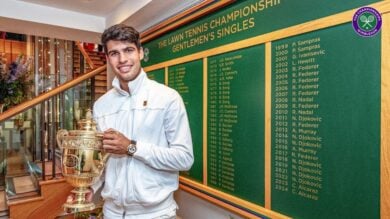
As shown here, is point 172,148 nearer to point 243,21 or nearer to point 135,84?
point 135,84

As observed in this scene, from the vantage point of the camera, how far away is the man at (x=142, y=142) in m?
1.36

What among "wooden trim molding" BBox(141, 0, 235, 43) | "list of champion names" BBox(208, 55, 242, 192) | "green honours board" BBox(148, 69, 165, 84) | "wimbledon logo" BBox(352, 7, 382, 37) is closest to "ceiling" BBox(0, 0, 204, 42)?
"wooden trim molding" BBox(141, 0, 235, 43)

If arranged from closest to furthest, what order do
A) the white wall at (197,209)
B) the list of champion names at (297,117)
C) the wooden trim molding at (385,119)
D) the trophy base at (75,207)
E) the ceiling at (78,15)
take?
the wooden trim molding at (385,119) → the list of champion names at (297,117) → the trophy base at (75,207) → the white wall at (197,209) → the ceiling at (78,15)

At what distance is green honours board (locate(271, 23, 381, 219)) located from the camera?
41.9 inches

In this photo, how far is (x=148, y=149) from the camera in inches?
52.1

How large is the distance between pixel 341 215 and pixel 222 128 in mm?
819

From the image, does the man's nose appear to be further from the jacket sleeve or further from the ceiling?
the ceiling

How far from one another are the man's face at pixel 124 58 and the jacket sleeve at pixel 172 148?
25 centimetres

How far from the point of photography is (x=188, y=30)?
2.10 meters

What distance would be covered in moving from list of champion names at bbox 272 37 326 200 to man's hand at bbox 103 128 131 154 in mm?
730

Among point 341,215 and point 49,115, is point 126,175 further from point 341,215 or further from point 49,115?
point 49,115

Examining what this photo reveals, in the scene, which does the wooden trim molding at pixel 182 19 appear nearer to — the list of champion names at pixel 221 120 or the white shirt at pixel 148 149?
the list of champion names at pixel 221 120

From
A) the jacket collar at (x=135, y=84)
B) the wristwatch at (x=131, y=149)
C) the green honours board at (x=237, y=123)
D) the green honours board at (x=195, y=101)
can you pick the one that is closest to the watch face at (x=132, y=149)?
the wristwatch at (x=131, y=149)

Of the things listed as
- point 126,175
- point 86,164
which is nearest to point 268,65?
point 126,175
